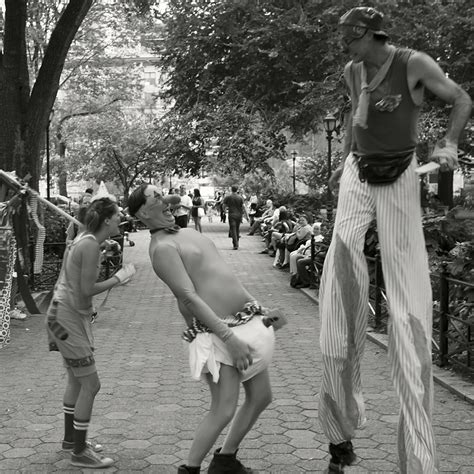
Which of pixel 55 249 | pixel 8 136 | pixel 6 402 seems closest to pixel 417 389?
pixel 6 402

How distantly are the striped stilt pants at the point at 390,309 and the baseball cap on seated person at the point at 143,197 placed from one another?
89cm

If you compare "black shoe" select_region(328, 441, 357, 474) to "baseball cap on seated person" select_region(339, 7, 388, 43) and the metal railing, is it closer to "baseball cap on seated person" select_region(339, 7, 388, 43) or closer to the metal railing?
"baseball cap on seated person" select_region(339, 7, 388, 43)

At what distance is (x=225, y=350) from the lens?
3455 millimetres

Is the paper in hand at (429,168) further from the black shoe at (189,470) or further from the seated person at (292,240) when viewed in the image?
the seated person at (292,240)

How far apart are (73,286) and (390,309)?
191 centimetres

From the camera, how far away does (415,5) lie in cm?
1797

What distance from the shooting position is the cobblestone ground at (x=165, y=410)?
4.23 m

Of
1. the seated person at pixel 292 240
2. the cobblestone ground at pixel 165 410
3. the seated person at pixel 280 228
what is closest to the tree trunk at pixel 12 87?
the cobblestone ground at pixel 165 410

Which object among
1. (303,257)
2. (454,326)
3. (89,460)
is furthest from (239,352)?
(303,257)

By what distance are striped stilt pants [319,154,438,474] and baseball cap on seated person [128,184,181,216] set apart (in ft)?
2.91

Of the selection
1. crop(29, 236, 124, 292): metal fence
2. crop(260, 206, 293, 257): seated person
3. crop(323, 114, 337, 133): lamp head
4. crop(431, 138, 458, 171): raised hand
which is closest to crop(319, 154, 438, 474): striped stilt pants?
crop(431, 138, 458, 171): raised hand

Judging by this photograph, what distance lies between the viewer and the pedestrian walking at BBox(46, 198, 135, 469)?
415 centimetres

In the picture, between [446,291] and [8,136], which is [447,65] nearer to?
[8,136]

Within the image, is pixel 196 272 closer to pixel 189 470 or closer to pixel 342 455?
pixel 189 470
